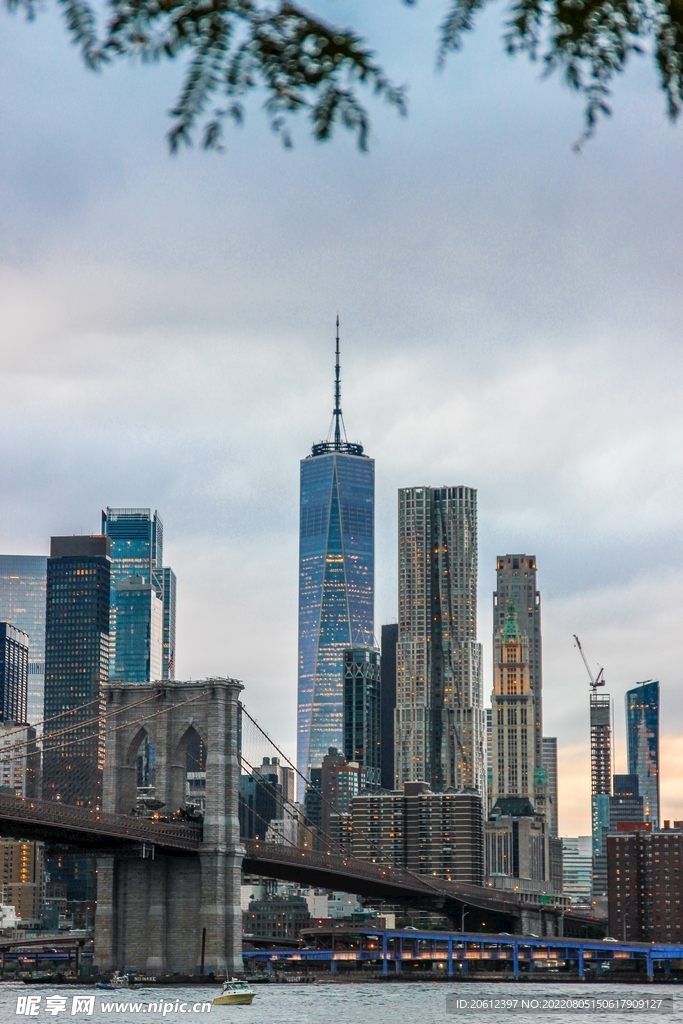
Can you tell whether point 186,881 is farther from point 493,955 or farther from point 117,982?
point 493,955

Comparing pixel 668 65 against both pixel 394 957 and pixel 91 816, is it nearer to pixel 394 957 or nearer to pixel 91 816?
pixel 91 816

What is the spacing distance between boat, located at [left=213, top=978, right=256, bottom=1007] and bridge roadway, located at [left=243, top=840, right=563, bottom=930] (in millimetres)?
15158

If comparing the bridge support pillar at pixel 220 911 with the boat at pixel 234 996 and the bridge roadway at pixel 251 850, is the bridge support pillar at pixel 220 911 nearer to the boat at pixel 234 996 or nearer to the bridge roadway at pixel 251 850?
the bridge roadway at pixel 251 850

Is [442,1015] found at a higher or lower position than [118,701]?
lower

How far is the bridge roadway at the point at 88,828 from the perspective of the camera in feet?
302

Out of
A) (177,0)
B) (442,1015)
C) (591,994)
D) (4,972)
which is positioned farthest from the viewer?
(4,972)

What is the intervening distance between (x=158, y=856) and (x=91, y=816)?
607 cm

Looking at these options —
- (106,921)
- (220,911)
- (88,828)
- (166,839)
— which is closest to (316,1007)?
(220,911)

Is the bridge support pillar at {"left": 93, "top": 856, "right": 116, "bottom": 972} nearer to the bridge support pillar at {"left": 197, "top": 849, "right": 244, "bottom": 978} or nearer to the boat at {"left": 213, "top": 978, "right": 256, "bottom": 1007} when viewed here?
the bridge support pillar at {"left": 197, "top": 849, "right": 244, "bottom": 978}

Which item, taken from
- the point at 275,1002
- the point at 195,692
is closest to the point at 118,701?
the point at 195,692

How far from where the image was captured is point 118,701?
11469 cm

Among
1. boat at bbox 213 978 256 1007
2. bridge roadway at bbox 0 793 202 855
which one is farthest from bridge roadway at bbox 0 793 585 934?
boat at bbox 213 978 256 1007

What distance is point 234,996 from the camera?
90438 mm

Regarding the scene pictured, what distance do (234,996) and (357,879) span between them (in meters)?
38.9
